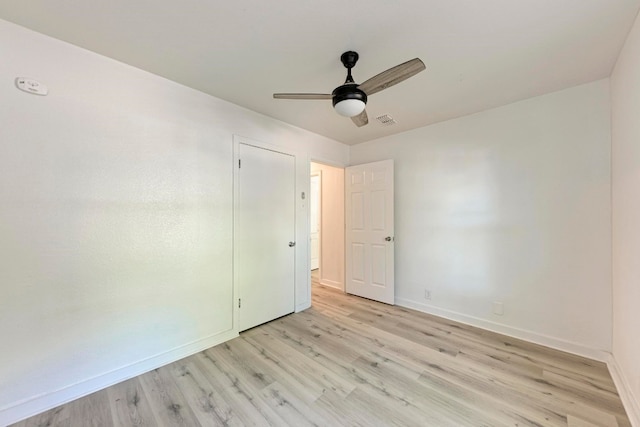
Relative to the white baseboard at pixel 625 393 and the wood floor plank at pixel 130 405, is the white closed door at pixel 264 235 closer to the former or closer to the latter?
the wood floor plank at pixel 130 405

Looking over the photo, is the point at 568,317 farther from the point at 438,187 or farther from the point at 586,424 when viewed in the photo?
the point at 438,187

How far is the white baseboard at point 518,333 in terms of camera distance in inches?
88.3

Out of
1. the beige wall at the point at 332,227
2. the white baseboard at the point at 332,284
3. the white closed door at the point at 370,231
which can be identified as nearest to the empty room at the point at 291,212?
the white closed door at the point at 370,231

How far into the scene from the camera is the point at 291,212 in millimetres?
3273

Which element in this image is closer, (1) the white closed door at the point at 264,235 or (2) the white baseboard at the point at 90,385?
(2) the white baseboard at the point at 90,385

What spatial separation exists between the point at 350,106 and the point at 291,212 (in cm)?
182

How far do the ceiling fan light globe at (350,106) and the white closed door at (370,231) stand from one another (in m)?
2.00

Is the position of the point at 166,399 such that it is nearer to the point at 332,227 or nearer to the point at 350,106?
the point at 350,106

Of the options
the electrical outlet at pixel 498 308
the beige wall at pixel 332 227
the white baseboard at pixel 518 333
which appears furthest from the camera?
the beige wall at pixel 332 227

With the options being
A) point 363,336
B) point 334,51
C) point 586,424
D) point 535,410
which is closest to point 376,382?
point 363,336

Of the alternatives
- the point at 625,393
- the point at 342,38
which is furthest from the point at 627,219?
the point at 342,38

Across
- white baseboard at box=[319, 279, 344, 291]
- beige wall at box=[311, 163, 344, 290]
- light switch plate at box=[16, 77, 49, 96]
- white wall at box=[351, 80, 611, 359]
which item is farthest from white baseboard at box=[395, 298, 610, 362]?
light switch plate at box=[16, 77, 49, 96]

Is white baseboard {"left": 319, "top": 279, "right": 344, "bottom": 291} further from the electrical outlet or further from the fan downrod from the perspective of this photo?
the fan downrod

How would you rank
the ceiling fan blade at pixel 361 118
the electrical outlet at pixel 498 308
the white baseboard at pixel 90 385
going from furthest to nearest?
the electrical outlet at pixel 498 308, the ceiling fan blade at pixel 361 118, the white baseboard at pixel 90 385
